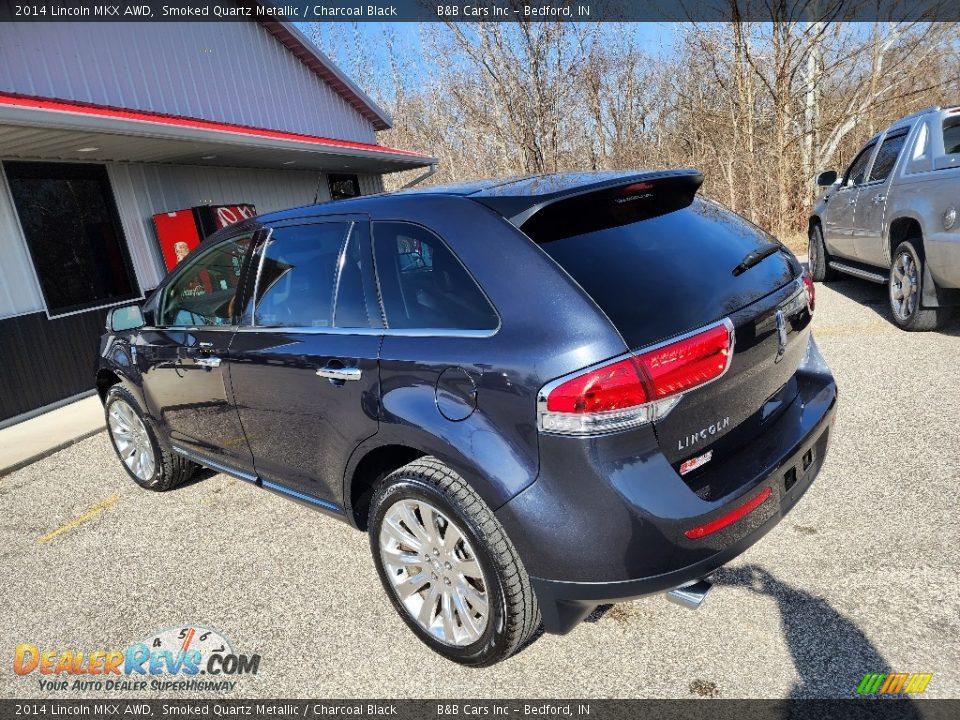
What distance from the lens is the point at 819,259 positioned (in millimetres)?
8156

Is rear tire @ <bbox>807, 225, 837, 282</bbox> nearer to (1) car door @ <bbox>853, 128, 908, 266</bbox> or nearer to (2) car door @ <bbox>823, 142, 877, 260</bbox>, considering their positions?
(2) car door @ <bbox>823, 142, 877, 260</bbox>

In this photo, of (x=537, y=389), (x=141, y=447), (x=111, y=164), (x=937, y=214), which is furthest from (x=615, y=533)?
(x=111, y=164)

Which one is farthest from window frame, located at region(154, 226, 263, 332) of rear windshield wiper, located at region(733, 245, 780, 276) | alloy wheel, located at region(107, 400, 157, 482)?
rear windshield wiper, located at region(733, 245, 780, 276)

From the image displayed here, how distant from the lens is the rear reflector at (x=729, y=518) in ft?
6.45

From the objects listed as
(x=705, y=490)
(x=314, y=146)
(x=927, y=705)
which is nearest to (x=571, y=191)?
(x=705, y=490)

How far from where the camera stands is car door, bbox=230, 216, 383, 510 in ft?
8.29

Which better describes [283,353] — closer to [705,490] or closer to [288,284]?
[288,284]

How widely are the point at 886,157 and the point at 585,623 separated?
5.92 m

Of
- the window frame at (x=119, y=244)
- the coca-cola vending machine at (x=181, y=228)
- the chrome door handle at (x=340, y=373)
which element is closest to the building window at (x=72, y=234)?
the window frame at (x=119, y=244)

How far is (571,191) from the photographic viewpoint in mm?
2242

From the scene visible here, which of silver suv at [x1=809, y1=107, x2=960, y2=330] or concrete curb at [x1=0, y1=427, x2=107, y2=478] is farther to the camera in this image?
concrete curb at [x1=0, y1=427, x2=107, y2=478]

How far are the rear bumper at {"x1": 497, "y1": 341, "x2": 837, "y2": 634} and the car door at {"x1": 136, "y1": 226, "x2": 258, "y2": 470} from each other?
75.5 inches

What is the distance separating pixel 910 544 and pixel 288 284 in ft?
9.87

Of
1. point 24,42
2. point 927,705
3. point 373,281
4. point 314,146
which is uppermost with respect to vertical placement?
point 24,42
